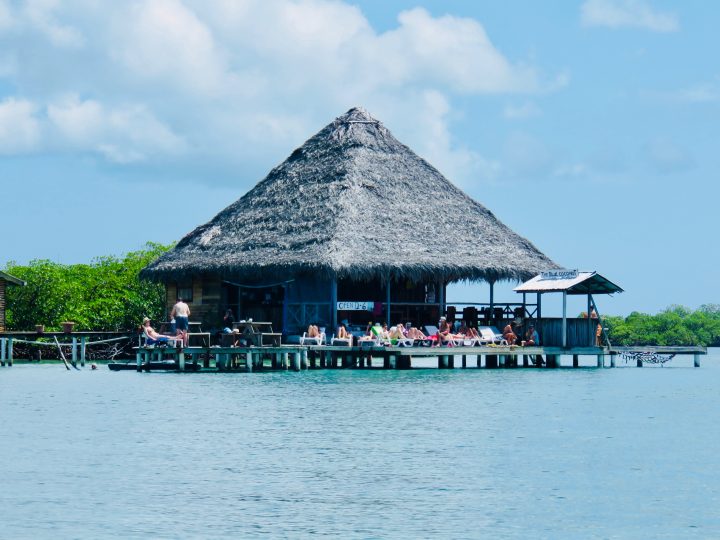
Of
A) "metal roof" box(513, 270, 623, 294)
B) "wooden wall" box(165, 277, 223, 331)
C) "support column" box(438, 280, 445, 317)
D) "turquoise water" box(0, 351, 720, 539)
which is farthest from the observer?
"wooden wall" box(165, 277, 223, 331)

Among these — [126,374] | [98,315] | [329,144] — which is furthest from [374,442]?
[98,315]

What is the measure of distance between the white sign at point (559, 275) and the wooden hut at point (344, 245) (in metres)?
1.42

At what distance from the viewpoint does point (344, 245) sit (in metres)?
48.0

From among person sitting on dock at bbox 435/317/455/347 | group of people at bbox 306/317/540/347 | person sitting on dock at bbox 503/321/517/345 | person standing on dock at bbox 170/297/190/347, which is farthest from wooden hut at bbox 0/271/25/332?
person sitting on dock at bbox 503/321/517/345

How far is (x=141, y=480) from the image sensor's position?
882 inches

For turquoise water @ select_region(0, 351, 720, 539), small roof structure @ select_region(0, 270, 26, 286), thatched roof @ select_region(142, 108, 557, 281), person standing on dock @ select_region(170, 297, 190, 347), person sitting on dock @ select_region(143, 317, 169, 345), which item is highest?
thatched roof @ select_region(142, 108, 557, 281)

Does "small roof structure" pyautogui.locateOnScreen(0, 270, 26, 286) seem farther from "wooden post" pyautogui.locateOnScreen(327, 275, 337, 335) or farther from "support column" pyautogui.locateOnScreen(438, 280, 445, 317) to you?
"support column" pyautogui.locateOnScreen(438, 280, 445, 317)

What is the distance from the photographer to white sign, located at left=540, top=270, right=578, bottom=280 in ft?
160

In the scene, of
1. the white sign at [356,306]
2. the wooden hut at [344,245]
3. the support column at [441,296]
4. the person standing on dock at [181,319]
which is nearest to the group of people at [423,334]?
the white sign at [356,306]

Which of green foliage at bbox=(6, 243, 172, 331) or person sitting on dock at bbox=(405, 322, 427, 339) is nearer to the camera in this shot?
person sitting on dock at bbox=(405, 322, 427, 339)

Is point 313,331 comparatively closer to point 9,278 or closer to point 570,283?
point 570,283

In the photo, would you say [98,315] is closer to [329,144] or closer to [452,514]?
[329,144]

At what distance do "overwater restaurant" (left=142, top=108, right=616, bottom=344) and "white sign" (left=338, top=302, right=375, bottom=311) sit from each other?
1.4 inches

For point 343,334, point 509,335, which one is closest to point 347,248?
point 343,334
